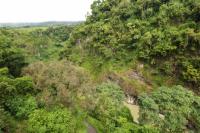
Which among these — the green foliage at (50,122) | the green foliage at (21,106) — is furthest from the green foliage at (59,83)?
the green foliage at (50,122)

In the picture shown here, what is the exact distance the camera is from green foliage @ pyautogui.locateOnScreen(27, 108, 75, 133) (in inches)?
618

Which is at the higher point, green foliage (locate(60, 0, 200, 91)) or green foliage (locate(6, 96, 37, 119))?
green foliage (locate(60, 0, 200, 91))

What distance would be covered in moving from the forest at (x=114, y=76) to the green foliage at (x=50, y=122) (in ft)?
0.23

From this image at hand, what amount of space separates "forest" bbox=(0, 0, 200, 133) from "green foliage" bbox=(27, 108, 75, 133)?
2.8 inches

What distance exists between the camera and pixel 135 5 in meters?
44.0

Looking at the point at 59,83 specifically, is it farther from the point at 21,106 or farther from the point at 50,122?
the point at 50,122

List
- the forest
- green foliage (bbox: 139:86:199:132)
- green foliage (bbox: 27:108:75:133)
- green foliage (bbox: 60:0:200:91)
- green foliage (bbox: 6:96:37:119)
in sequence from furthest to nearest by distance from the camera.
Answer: green foliage (bbox: 60:0:200:91), green foliage (bbox: 139:86:199:132), the forest, green foliage (bbox: 6:96:37:119), green foliage (bbox: 27:108:75:133)

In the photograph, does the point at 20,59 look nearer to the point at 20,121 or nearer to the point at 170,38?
the point at 20,121

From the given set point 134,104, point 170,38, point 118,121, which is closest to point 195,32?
point 170,38

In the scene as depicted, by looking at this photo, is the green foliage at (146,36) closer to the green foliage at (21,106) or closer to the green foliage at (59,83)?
the green foliage at (59,83)

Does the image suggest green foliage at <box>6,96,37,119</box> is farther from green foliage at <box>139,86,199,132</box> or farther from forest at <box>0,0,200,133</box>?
green foliage at <box>139,86,199,132</box>

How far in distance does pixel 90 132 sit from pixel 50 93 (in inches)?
247

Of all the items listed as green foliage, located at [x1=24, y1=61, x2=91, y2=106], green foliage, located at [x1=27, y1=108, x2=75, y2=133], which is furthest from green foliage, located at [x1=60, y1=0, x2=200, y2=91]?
green foliage, located at [x1=27, y1=108, x2=75, y2=133]

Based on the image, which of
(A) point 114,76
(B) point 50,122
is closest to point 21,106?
(B) point 50,122
